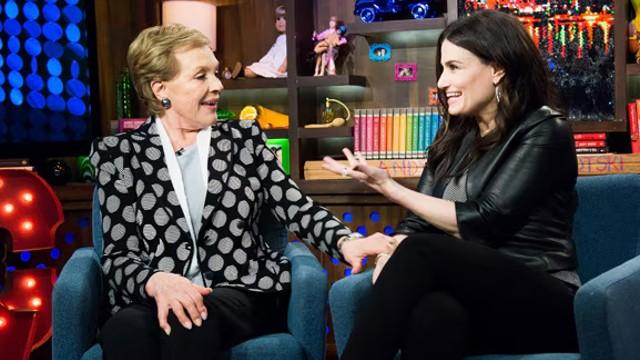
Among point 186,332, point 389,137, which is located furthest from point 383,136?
point 186,332

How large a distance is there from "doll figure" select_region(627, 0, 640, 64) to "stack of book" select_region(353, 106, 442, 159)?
83 cm

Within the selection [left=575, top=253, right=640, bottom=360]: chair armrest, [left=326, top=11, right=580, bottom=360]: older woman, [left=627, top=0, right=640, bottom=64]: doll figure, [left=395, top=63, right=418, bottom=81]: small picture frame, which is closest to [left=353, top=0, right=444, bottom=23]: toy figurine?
[left=395, top=63, right=418, bottom=81]: small picture frame

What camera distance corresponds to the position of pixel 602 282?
1933mm

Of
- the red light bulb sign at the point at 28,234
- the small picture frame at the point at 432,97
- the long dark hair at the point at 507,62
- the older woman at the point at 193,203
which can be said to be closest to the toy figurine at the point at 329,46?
the small picture frame at the point at 432,97

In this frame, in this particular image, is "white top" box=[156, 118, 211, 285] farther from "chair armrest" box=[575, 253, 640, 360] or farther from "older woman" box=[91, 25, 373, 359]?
"chair armrest" box=[575, 253, 640, 360]

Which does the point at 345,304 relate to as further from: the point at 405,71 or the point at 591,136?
the point at 405,71

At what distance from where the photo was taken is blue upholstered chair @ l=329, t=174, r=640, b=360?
1.92 m

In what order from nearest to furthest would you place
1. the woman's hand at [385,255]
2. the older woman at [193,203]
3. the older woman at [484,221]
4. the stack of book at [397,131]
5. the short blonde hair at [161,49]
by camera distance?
the older woman at [484,221], the woman's hand at [385,255], the older woman at [193,203], the short blonde hair at [161,49], the stack of book at [397,131]

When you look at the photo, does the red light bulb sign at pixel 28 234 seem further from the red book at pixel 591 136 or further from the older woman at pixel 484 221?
the red book at pixel 591 136

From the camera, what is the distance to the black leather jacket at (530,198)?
2219mm

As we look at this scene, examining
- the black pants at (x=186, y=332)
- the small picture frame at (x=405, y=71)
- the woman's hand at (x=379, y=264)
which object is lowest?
the black pants at (x=186, y=332)

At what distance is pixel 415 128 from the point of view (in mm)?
3953

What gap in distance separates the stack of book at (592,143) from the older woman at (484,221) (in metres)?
1.38

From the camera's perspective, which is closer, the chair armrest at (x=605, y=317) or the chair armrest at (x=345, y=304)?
the chair armrest at (x=605, y=317)
